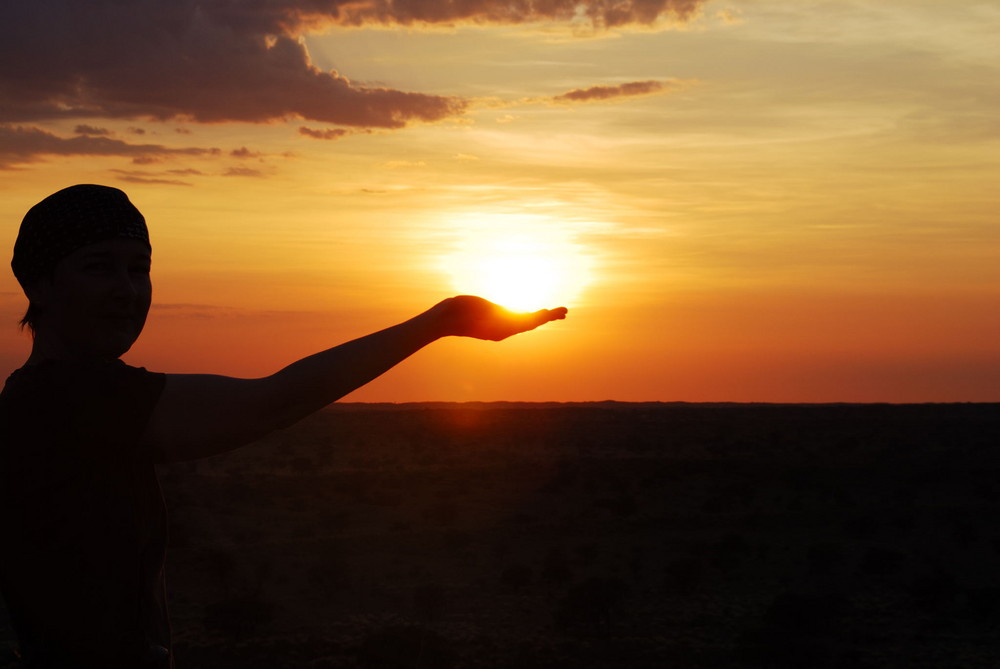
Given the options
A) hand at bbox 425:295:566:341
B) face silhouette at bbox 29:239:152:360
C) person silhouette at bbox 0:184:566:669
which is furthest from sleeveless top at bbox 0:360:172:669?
hand at bbox 425:295:566:341

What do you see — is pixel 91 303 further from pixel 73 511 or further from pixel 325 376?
pixel 325 376

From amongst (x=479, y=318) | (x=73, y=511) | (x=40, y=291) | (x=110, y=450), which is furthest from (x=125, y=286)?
(x=479, y=318)

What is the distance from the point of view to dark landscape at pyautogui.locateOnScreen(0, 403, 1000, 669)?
88.5 feet

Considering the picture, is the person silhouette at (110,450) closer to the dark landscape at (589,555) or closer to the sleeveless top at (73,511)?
the sleeveless top at (73,511)

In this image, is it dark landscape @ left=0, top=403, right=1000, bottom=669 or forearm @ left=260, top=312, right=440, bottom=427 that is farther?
dark landscape @ left=0, top=403, right=1000, bottom=669

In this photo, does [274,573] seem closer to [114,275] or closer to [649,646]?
[649,646]

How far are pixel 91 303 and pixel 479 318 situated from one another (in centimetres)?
75

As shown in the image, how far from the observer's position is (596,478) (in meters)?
57.3

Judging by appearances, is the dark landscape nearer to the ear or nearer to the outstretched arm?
the ear

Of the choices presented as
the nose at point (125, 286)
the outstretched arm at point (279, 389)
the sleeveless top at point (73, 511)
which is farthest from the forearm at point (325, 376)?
the nose at point (125, 286)

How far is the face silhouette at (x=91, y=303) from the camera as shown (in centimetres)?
197

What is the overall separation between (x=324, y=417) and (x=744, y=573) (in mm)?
63722

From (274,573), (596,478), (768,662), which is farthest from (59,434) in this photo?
(596,478)

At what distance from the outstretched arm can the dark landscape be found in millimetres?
23792
